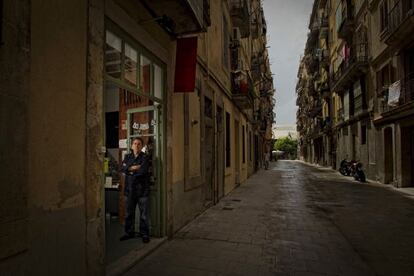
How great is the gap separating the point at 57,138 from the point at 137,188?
2.62 m

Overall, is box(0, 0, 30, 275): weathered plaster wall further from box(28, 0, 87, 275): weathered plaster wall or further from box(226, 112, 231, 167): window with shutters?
box(226, 112, 231, 167): window with shutters

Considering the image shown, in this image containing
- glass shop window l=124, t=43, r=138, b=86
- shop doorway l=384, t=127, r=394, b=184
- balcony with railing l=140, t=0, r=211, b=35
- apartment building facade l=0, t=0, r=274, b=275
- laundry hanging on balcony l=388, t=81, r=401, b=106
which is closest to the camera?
apartment building facade l=0, t=0, r=274, b=275

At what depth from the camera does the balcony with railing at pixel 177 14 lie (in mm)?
5129

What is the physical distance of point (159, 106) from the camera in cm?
588

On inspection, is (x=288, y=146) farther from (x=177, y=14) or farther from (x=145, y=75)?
(x=145, y=75)

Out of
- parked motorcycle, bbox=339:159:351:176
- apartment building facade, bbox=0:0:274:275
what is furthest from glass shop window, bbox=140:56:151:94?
parked motorcycle, bbox=339:159:351:176

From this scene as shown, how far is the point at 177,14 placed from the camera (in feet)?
18.1

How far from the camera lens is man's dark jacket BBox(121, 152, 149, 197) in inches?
215

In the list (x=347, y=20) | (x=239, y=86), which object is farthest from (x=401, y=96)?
(x=347, y=20)

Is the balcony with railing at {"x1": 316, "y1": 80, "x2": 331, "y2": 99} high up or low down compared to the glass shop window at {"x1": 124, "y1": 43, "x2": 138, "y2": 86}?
up

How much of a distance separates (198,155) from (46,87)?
18.1 feet

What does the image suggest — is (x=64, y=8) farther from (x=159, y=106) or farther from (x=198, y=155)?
(x=198, y=155)

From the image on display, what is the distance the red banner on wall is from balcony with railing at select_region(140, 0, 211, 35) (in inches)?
11.5

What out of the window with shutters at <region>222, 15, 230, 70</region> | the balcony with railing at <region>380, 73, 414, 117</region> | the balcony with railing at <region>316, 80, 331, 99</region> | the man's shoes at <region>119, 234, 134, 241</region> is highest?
the balcony with railing at <region>316, 80, 331, 99</region>
